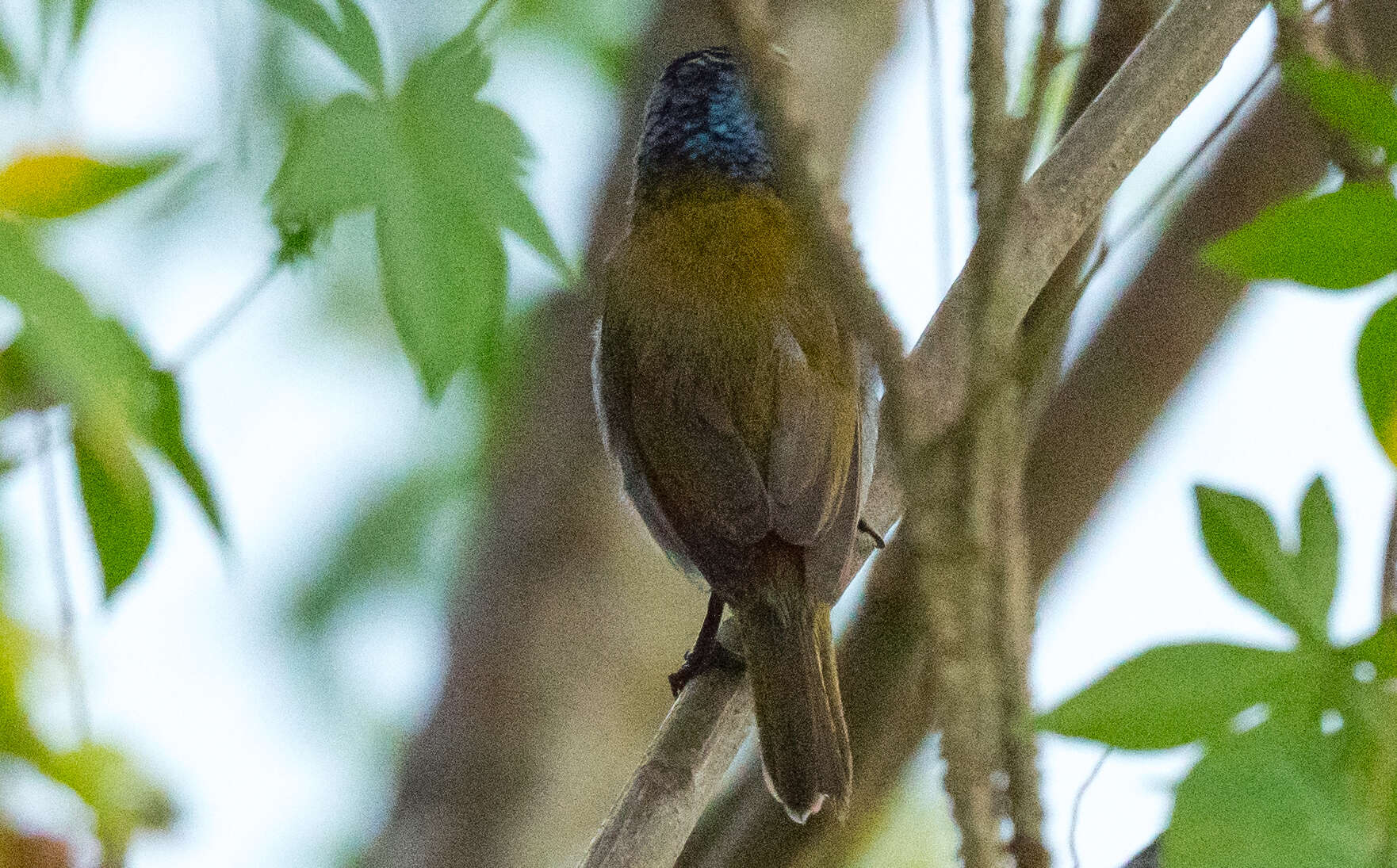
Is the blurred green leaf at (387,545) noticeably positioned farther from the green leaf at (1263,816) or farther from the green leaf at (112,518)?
the green leaf at (1263,816)

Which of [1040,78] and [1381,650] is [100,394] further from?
[1381,650]

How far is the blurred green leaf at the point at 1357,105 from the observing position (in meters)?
1.75

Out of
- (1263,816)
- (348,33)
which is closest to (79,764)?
(348,33)

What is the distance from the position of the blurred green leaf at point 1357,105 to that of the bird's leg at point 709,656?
180 cm

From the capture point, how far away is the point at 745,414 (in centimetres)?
354

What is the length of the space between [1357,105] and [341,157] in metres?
1.32

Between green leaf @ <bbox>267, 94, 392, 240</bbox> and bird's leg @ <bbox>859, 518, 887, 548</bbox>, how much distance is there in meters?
1.71

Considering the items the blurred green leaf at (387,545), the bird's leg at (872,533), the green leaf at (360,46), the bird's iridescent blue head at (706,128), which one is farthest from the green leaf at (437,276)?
the blurred green leaf at (387,545)

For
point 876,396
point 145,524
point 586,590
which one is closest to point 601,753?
point 586,590

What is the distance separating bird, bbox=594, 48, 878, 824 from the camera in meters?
3.19

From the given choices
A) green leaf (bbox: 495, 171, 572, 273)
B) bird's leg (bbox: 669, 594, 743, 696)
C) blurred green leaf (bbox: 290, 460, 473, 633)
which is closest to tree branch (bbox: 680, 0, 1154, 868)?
bird's leg (bbox: 669, 594, 743, 696)

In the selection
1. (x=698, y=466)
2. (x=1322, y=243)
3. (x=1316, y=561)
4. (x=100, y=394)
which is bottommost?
(x=698, y=466)

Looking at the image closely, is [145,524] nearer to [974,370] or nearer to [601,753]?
[974,370]

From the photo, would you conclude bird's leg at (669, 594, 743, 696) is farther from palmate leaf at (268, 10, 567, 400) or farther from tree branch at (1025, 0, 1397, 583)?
palmate leaf at (268, 10, 567, 400)
